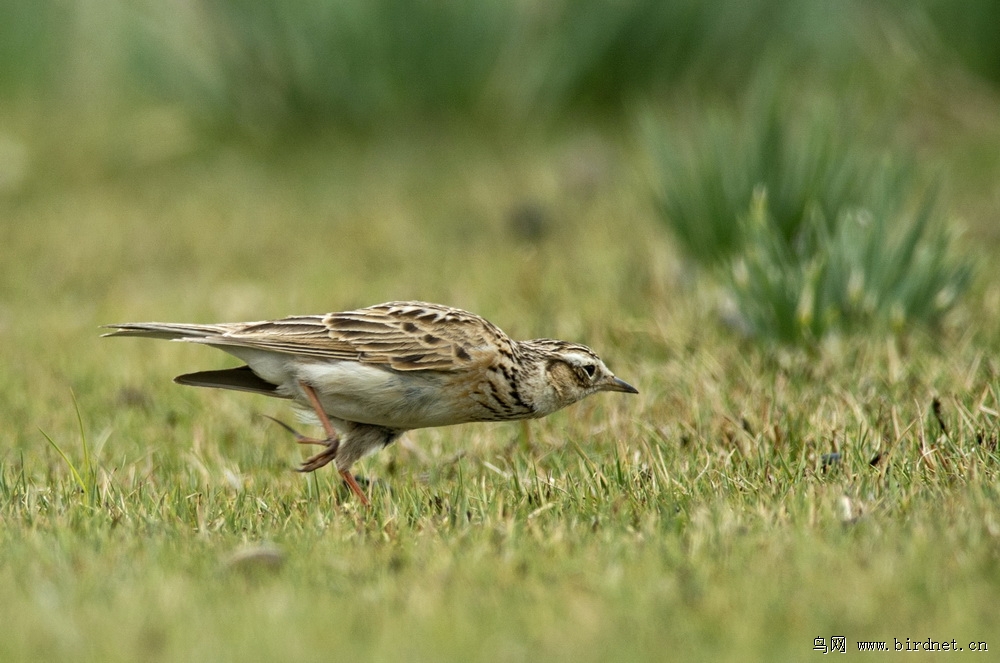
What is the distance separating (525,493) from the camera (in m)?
4.31

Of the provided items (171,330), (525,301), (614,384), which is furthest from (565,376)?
(525,301)

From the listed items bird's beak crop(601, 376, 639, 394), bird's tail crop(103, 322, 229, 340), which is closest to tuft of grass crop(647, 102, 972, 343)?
bird's beak crop(601, 376, 639, 394)

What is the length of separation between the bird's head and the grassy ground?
19 cm

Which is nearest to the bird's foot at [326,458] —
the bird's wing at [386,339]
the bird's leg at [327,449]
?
the bird's leg at [327,449]

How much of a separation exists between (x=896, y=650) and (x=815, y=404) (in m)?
2.19

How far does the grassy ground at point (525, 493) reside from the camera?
313cm

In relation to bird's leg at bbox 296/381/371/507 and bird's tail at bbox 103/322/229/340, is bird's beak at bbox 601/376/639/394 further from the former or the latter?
bird's tail at bbox 103/322/229/340

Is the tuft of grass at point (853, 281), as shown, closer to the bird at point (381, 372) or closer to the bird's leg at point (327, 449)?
the bird at point (381, 372)

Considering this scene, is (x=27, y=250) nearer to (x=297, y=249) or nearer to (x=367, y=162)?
(x=297, y=249)

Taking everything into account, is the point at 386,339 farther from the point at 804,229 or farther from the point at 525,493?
the point at 804,229

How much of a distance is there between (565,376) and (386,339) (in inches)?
27.2

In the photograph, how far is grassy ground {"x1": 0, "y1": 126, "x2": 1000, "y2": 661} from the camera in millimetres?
3129

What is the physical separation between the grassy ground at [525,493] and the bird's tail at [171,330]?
467 millimetres

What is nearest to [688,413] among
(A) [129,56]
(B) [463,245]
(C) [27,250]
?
(B) [463,245]
